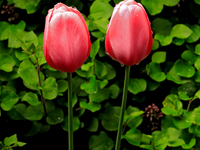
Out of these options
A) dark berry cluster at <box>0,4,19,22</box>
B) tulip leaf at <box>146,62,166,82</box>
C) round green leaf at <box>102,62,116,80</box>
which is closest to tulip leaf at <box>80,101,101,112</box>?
round green leaf at <box>102,62,116,80</box>

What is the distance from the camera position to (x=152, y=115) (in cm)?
83

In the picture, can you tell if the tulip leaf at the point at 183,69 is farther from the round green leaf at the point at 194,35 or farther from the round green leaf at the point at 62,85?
the round green leaf at the point at 62,85

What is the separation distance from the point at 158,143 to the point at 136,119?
0.12m

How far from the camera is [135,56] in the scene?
471 mm

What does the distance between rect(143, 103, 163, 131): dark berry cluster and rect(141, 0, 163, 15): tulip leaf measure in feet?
0.98

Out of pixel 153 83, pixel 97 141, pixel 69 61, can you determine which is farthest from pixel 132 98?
pixel 69 61

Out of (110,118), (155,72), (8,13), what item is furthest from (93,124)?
(8,13)

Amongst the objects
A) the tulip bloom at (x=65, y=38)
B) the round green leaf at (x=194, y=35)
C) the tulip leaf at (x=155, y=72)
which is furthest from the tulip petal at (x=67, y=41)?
the round green leaf at (x=194, y=35)

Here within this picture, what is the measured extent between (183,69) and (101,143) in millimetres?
360

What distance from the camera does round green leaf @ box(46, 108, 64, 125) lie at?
783 millimetres

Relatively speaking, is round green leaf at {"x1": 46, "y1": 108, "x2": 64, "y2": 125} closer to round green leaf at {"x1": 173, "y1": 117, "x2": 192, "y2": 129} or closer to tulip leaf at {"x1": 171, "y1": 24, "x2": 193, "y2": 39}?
round green leaf at {"x1": 173, "y1": 117, "x2": 192, "y2": 129}

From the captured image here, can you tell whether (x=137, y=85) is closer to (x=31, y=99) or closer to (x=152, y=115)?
(x=152, y=115)

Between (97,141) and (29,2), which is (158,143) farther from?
(29,2)

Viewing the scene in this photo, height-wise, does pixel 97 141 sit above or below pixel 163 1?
below
